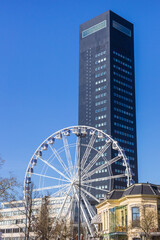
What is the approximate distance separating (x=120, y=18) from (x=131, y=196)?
493 ft

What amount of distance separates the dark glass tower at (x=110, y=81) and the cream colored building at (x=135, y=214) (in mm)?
99417

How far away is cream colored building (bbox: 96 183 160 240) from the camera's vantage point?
50969 mm

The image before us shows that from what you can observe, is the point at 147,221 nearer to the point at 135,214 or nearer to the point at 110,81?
the point at 135,214

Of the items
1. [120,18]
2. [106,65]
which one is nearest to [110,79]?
[106,65]

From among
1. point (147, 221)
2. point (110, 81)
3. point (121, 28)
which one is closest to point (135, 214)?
point (147, 221)

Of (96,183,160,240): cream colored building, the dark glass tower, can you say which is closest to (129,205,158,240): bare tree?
(96,183,160,240): cream colored building

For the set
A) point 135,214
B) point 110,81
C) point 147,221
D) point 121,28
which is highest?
point 121,28

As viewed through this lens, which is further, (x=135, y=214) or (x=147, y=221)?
(x=135, y=214)

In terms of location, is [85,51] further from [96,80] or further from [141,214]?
[141,214]

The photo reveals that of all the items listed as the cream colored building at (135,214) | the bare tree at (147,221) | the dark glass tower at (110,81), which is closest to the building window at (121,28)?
the dark glass tower at (110,81)

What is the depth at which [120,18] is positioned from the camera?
191 m

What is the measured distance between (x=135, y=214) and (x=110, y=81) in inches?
4826

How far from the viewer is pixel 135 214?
176ft

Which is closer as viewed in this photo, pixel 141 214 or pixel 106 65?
pixel 141 214
